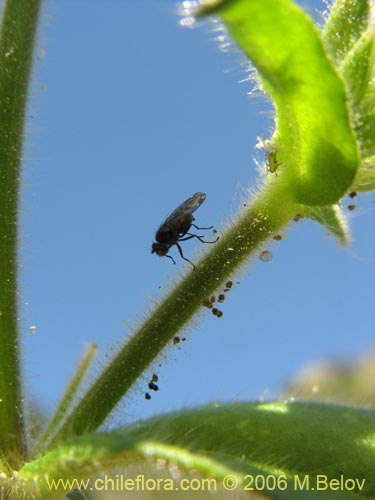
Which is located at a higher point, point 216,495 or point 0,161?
point 0,161

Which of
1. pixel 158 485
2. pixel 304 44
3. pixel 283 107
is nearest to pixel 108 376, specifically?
pixel 158 485

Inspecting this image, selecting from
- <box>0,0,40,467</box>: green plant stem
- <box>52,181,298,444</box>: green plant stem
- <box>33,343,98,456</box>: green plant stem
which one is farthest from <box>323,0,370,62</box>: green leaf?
<box>33,343,98,456</box>: green plant stem

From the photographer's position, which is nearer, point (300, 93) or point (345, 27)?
point (300, 93)

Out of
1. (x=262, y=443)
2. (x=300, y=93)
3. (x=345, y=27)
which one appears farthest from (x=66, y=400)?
(x=345, y=27)

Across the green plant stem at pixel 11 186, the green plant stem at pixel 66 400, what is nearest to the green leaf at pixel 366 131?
the green plant stem at pixel 11 186

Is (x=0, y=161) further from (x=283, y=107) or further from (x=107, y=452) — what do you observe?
(x=107, y=452)

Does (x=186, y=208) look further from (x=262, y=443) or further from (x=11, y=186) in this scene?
(x=262, y=443)
